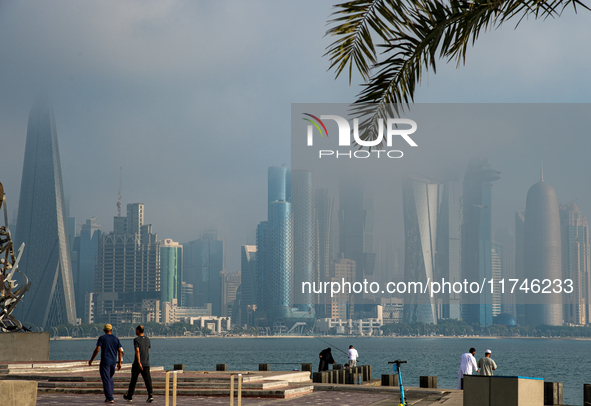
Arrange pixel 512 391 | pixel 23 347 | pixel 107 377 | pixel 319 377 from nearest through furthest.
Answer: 1. pixel 512 391
2. pixel 107 377
3. pixel 319 377
4. pixel 23 347

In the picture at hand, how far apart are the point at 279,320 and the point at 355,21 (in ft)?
633

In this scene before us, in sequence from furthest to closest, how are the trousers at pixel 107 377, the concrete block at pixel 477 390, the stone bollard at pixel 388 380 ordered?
1. the stone bollard at pixel 388 380
2. the trousers at pixel 107 377
3. the concrete block at pixel 477 390

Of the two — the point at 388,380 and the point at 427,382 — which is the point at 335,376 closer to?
the point at 388,380

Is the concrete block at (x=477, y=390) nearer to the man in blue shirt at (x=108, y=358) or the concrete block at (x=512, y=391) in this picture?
the concrete block at (x=512, y=391)

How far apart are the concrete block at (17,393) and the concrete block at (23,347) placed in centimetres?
1188

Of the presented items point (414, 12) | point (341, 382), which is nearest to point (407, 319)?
point (341, 382)

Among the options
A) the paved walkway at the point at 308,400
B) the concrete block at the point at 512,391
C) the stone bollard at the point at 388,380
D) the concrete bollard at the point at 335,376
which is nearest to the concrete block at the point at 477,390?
the concrete block at the point at 512,391

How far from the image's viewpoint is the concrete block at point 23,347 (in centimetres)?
1919

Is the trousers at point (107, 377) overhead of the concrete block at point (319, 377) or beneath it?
overhead

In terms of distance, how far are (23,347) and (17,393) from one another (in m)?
12.2

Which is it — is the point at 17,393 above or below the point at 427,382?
above

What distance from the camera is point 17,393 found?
826cm

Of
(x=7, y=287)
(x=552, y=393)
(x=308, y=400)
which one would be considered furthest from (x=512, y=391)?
(x=7, y=287)

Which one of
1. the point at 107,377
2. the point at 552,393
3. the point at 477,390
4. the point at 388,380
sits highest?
the point at 477,390
